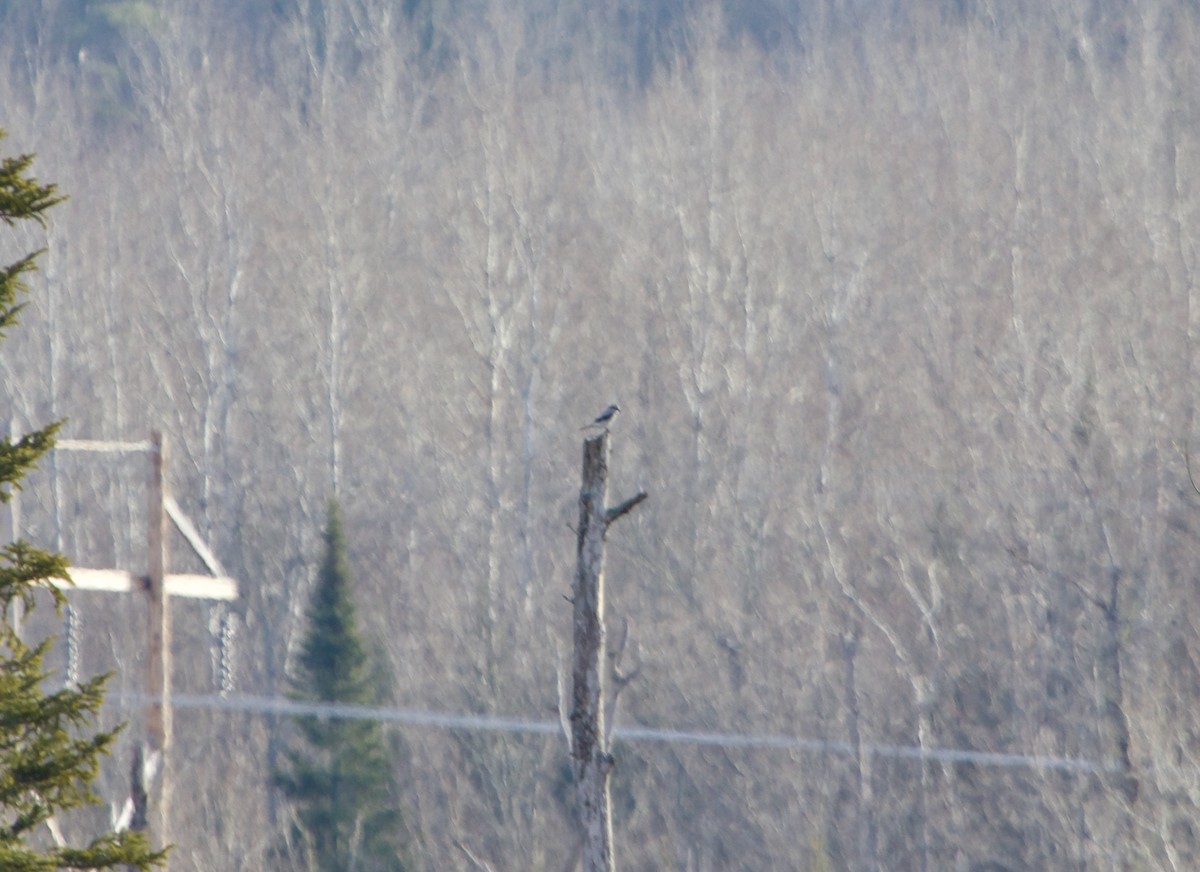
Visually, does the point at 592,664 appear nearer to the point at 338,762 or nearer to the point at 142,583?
the point at 142,583

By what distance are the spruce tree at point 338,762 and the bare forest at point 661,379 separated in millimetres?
1168

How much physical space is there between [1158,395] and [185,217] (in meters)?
16.6

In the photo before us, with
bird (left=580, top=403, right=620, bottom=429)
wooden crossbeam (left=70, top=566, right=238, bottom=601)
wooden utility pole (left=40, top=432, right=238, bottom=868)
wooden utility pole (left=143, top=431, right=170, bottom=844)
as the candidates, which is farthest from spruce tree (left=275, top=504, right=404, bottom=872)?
bird (left=580, top=403, right=620, bottom=429)

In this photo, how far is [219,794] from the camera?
2761cm

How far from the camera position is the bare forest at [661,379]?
80.3 ft

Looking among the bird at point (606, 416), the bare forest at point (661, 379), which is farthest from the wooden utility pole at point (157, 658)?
the bare forest at point (661, 379)

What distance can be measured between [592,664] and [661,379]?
24457 millimetres

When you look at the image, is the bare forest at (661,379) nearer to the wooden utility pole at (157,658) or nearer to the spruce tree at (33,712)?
the wooden utility pole at (157,658)

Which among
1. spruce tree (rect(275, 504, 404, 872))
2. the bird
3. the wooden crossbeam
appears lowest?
spruce tree (rect(275, 504, 404, 872))

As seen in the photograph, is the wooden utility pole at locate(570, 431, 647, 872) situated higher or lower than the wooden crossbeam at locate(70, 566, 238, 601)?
lower

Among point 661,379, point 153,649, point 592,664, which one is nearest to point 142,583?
point 153,649

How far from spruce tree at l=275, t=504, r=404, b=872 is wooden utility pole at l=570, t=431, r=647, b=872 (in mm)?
17511

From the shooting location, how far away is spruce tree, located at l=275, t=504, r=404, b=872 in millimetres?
23375

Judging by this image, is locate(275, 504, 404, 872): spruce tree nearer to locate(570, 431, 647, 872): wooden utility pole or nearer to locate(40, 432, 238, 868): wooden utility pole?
locate(40, 432, 238, 868): wooden utility pole
